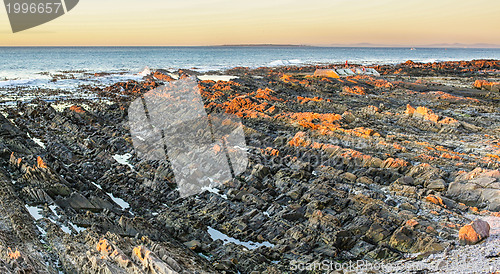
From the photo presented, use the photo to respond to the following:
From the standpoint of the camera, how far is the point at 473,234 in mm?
9375

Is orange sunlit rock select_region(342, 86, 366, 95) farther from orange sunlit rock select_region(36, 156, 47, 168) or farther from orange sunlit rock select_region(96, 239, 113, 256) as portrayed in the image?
orange sunlit rock select_region(96, 239, 113, 256)

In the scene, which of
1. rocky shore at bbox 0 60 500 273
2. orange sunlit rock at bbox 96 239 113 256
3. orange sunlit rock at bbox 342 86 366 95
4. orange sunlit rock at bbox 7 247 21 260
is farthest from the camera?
orange sunlit rock at bbox 342 86 366 95

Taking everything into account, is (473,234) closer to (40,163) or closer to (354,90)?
(40,163)

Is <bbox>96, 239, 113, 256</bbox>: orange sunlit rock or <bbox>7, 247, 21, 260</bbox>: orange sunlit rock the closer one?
<bbox>7, 247, 21, 260</bbox>: orange sunlit rock

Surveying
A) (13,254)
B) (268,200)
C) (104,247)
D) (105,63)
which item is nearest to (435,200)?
(268,200)

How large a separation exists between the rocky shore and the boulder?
0.58ft

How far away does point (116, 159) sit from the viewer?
661 inches

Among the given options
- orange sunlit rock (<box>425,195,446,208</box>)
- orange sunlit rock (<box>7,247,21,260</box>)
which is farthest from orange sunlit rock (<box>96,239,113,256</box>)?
orange sunlit rock (<box>425,195,446,208</box>)

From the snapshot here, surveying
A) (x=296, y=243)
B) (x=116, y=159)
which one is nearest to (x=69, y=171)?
(x=116, y=159)

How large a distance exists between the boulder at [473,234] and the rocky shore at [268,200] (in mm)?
176

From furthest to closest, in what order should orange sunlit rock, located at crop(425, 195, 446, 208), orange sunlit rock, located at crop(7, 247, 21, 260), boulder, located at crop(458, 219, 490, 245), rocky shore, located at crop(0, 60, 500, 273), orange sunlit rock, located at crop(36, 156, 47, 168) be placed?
orange sunlit rock, located at crop(36, 156, 47, 168)
orange sunlit rock, located at crop(425, 195, 446, 208)
boulder, located at crop(458, 219, 490, 245)
rocky shore, located at crop(0, 60, 500, 273)
orange sunlit rock, located at crop(7, 247, 21, 260)

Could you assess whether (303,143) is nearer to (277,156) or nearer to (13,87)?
(277,156)

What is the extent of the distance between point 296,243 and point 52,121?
18486 mm

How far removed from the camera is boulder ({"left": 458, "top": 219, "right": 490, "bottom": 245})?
30.7ft
